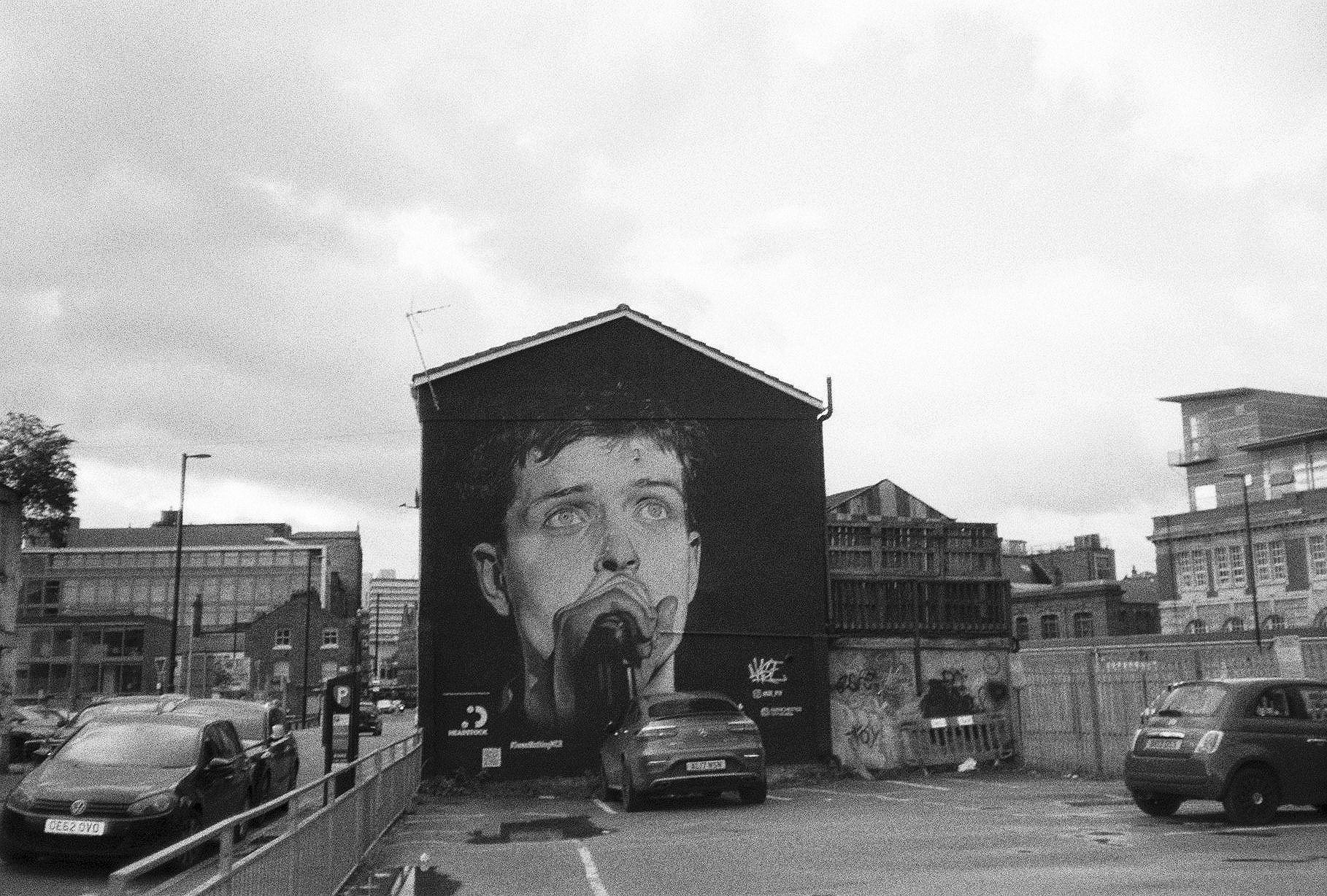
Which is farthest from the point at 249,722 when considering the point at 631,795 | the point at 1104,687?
the point at 1104,687

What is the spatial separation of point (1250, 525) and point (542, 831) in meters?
68.9

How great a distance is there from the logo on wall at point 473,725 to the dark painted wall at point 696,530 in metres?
0.02

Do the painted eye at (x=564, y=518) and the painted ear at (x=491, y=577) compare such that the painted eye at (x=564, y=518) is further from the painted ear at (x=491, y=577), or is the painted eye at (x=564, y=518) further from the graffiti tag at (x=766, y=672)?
the graffiti tag at (x=766, y=672)

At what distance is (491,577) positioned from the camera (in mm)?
24234

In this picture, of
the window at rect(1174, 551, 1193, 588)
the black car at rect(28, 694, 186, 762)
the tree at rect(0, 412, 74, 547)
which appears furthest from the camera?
the window at rect(1174, 551, 1193, 588)

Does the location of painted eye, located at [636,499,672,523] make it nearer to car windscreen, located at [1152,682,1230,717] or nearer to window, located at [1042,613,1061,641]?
car windscreen, located at [1152,682,1230,717]

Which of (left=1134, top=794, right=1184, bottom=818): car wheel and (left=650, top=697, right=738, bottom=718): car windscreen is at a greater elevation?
(left=650, top=697, right=738, bottom=718): car windscreen

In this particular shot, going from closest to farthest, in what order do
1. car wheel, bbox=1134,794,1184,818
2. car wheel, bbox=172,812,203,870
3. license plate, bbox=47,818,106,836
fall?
1. car wheel, bbox=172,812,203,870
2. license plate, bbox=47,818,106,836
3. car wheel, bbox=1134,794,1184,818

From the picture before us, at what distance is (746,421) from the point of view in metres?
25.6

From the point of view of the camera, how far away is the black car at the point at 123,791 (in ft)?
39.7

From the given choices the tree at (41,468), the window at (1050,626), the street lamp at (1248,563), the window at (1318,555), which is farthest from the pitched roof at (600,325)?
the window at (1050,626)

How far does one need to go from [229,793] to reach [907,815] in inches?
328

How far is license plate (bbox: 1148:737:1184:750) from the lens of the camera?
14.4m

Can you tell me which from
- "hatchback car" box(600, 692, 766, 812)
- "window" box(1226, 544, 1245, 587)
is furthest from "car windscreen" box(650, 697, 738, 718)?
"window" box(1226, 544, 1245, 587)
